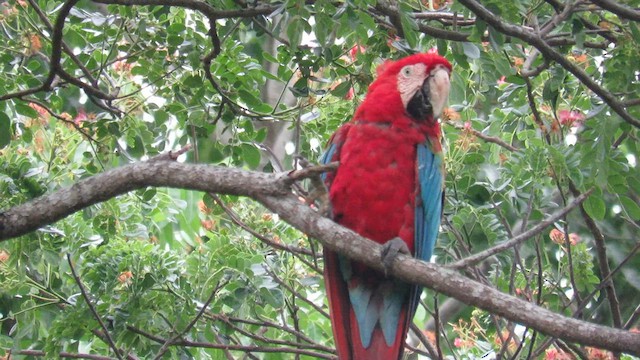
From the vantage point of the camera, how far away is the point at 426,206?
8.57ft

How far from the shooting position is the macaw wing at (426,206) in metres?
2.60

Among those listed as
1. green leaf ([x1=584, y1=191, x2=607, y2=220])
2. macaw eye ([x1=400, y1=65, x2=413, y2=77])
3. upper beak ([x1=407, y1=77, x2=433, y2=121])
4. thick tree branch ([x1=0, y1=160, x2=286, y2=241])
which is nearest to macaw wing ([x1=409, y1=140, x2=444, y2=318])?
upper beak ([x1=407, y1=77, x2=433, y2=121])

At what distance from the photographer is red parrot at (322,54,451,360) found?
2572 mm

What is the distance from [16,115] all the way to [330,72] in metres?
1.07

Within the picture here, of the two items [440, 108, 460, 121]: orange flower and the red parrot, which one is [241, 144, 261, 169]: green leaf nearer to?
the red parrot

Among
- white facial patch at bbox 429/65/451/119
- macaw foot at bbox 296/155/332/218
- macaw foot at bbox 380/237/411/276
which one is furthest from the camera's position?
white facial patch at bbox 429/65/451/119

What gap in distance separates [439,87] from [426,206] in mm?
353

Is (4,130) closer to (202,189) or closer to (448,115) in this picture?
(202,189)

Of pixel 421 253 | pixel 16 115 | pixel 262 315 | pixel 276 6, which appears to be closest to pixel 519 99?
pixel 421 253

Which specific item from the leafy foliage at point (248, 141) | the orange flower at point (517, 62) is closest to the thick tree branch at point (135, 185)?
the leafy foliage at point (248, 141)

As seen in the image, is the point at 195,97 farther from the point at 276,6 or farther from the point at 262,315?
the point at 262,315

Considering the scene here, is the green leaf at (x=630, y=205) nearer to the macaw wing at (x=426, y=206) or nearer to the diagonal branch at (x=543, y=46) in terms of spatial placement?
the diagonal branch at (x=543, y=46)

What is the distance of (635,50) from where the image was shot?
2355mm

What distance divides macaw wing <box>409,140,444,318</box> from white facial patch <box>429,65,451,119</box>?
0.12 m
